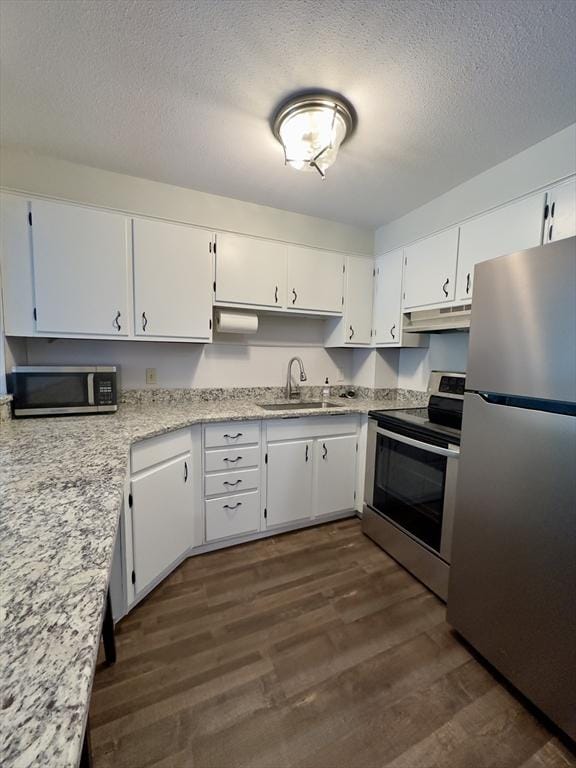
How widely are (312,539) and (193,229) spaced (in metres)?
2.26

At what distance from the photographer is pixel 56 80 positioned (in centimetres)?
129

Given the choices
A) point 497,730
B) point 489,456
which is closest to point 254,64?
point 489,456

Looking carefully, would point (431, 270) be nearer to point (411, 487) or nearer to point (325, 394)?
point (325, 394)

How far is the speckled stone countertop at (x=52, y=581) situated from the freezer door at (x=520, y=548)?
1.35 metres

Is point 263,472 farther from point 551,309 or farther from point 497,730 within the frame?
point 551,309

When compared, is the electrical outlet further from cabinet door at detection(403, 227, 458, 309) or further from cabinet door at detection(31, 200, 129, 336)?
cabinet door at detection(403, 227, 458, 309)

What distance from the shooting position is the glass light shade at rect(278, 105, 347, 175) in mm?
1355

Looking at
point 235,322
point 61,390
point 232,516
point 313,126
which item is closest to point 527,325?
point 313,126

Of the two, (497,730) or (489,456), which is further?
(489,456)

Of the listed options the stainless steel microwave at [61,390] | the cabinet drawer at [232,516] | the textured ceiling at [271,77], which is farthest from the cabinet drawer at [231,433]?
the textured ceiling at [271,77]

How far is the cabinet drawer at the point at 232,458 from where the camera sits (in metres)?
1.98

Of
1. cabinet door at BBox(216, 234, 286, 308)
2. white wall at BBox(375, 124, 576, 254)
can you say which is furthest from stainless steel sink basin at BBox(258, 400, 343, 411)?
white wall at BBox(375, 124, 576, 254)

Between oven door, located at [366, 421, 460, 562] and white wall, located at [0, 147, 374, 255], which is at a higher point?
white wall, located at [0, 147, 374, 255]

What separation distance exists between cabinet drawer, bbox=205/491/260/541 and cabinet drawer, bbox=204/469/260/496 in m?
0.05
